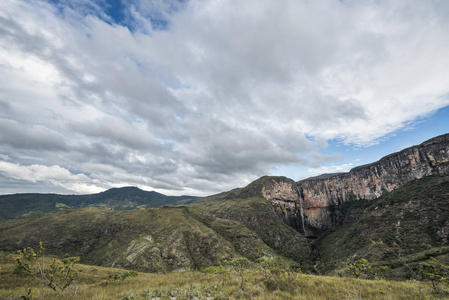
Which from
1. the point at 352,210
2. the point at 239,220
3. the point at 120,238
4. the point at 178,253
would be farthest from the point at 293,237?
the point at 120,238

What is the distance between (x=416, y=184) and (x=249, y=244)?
124 meters

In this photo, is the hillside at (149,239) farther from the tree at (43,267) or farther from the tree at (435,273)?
the tree at (43,267)

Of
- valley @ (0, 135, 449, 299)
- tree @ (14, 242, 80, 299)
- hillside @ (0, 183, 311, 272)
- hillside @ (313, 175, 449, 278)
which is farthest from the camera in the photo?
hillside @ (0, 183, 311, 272)

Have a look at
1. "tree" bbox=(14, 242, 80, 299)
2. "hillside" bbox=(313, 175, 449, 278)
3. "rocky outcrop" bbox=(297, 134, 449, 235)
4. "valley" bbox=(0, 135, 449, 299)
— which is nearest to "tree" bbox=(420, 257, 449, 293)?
"tree" bbox=(14, 242, 80, 299)

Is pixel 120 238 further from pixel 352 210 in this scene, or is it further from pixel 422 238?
pixel 352 210

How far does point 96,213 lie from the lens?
142 metres

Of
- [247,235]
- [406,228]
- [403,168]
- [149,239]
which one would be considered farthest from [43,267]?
[403,168]

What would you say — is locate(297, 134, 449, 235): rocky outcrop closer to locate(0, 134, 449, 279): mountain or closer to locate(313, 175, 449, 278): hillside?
locate(0, 134, 449, 279): mountain

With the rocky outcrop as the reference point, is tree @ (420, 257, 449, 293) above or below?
below

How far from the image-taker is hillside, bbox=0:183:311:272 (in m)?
90.5

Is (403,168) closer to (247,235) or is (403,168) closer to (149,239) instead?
(247,235)

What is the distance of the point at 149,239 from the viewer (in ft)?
338

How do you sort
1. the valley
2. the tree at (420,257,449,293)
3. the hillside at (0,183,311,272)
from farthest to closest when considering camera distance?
the hillside at (0,183,311,272)
the valley
the tree at (420,257,449,293)

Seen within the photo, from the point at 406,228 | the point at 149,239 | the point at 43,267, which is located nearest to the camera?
the point at 43,267
